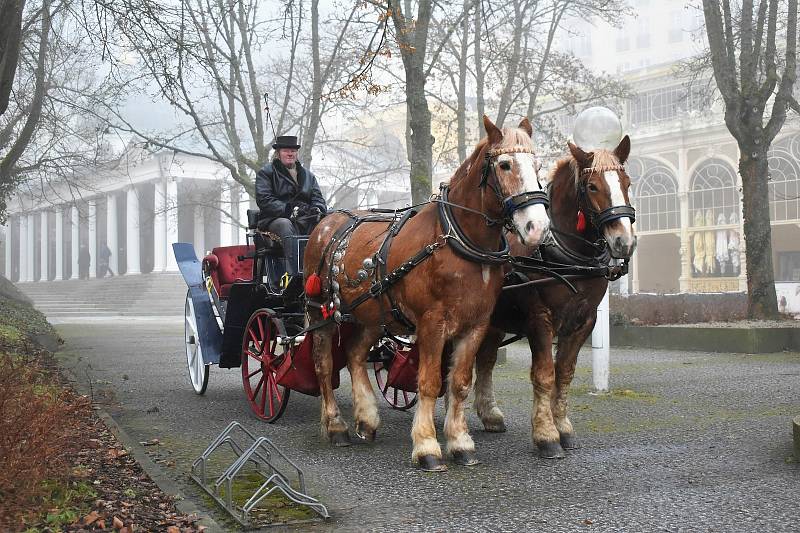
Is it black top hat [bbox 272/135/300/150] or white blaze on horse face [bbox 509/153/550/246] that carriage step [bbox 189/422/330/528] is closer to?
white blaze on horse face [bbox 509/153/550/246]

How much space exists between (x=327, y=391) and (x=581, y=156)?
2.93 metres

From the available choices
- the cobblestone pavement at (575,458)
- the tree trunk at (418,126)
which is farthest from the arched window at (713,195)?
the cobblestone pavement at (575,458)

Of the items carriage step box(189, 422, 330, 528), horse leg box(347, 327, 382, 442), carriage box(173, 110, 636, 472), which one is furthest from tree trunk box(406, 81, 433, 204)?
carriage step box(189, 422, 330, 528)

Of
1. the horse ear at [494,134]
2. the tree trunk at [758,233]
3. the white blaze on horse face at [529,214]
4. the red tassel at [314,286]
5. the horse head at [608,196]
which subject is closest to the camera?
the white blaze on horse face at [529,214]

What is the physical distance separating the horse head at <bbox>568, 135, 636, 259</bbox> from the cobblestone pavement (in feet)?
5.35

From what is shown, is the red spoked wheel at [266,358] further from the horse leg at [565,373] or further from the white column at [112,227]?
the white column at [112,227]

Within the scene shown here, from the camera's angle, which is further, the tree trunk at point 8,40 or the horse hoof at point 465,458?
the tree trunk at point 8,40

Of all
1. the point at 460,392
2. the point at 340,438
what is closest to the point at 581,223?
the point at 460,392

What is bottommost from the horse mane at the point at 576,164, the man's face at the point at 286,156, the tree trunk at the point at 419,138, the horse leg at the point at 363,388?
the horse leg at the point at 363,388

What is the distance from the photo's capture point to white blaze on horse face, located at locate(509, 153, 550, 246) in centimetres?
611

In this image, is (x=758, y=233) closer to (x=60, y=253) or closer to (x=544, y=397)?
(x=544, y=397)

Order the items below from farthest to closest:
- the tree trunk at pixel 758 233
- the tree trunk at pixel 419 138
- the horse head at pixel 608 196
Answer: the tree trunk at pixel 758 233 < the tree trunk at pixel 419 138 < the horse head at pixel 608 196

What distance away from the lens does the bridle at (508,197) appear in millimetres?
6219

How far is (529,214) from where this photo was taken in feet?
20.2
